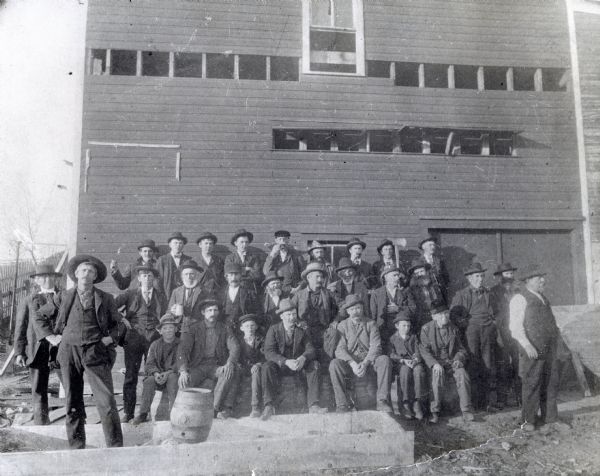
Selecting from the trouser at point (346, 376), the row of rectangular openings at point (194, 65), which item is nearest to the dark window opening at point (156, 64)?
the row of rectangular openings at point (194, 65)

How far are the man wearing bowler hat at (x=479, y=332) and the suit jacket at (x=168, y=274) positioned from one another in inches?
155

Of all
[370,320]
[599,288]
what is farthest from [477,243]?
[370,320]

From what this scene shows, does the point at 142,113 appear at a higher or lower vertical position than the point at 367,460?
higher

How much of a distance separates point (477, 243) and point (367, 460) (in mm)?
5979

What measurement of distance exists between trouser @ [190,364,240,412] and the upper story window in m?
6.17

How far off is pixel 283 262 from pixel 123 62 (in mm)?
5079

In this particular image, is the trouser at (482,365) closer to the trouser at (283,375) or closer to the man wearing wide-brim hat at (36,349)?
the trouser at (283,375)

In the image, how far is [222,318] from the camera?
634cm

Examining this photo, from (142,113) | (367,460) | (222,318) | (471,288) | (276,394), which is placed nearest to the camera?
(367,460)

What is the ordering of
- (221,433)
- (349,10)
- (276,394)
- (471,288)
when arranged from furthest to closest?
(349,10) → (471,288) → (276,394) → (221,433)

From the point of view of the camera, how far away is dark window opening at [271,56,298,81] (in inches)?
373

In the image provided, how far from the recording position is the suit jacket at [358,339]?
614cm

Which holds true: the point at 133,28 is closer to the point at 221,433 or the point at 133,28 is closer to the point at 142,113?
the point at 142,113

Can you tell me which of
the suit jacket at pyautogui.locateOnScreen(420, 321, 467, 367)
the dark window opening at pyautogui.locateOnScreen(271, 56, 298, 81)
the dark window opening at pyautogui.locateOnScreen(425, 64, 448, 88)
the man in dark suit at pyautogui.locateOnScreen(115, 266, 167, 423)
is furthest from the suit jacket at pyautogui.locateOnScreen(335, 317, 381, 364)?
the dark window opening at pyautogui.locateOnScreen(425, 64, 448, 88)
